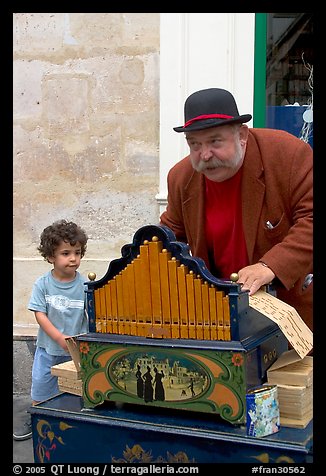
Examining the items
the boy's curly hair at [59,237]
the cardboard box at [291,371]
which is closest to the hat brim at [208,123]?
the cardboard box at [291,371]

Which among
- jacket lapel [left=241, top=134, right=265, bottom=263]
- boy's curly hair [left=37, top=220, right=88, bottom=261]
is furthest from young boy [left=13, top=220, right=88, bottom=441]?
jacket lapel [left=241, top=134, right=265, bottom=263]

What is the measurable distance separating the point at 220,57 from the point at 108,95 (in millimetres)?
748

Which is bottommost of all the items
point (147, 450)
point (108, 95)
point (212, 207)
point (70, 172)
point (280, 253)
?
point (147, 450)

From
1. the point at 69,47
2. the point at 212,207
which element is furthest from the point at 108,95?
the point at 212,207

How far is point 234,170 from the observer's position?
85.0 inches

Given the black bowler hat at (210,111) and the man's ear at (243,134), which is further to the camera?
the man's ear at (243,134)

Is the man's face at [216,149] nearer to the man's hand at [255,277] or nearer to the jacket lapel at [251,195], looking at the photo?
the jacket lapel at [251,195]

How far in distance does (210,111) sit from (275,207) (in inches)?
17.1

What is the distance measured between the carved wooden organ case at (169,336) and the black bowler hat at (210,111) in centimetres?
38

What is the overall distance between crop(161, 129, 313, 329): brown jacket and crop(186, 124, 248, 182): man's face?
13 cm

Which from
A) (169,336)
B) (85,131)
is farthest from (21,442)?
(85,131)

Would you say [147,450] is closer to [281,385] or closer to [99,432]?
[99,432]

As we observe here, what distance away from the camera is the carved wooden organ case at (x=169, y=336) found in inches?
70.0

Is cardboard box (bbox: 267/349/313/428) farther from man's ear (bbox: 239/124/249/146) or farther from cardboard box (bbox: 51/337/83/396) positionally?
man's ear (bbox: 239/124/249/146)
